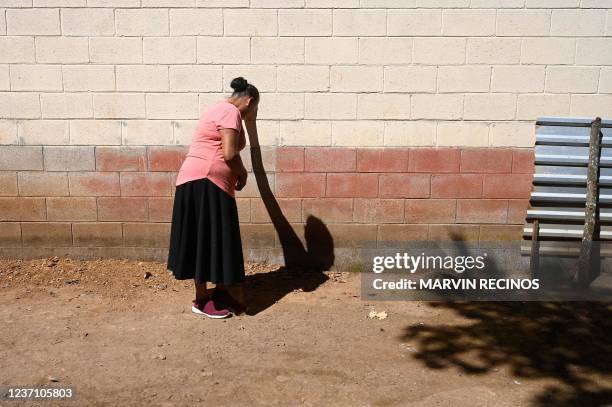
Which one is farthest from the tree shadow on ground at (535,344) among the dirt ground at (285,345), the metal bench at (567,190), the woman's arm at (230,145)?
the woman's arm at (230,145)

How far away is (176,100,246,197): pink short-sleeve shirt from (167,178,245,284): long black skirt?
2.0 inches

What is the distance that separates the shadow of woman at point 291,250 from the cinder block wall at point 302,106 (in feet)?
0.17

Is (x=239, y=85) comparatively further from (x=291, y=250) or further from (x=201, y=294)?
(x=291, y=250)

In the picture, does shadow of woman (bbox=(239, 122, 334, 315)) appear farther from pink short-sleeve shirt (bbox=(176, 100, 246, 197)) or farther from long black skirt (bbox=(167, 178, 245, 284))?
pink short-sleeve shirt (bbox=(176, 100, 246, 197))

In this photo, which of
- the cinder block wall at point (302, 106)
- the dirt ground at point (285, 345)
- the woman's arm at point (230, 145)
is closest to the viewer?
the dirt ground at point (285, 345)

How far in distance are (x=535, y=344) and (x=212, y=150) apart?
2.56 m

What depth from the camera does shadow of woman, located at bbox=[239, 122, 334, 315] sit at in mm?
A: 4898

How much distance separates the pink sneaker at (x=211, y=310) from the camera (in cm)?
421

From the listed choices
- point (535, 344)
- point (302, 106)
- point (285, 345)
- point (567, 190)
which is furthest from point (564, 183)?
point (285, 345)

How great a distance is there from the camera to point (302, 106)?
4.84m

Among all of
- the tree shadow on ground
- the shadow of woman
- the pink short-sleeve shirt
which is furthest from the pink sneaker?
the tree shadow on ground

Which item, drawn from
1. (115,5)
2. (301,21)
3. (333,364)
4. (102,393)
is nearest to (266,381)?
(333,364)

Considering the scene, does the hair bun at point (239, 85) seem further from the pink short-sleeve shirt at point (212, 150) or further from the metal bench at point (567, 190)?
the metal bench at point (567, 190)

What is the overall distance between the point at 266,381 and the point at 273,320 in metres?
0.92
